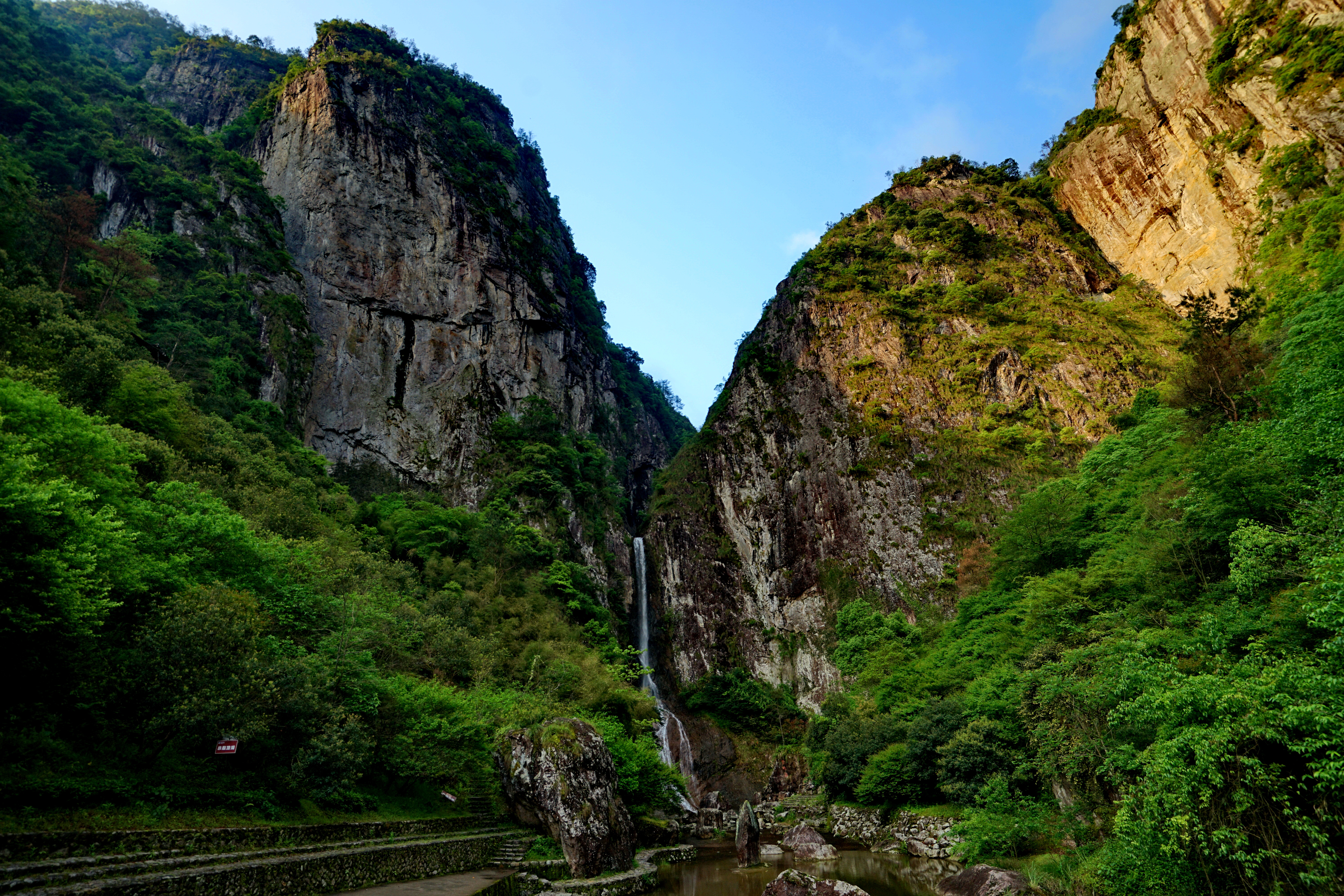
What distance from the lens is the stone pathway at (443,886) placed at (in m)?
11.6

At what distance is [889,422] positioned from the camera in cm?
4822

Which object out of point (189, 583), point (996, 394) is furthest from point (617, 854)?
point (996, 394)

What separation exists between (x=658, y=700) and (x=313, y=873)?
34261 millimetres

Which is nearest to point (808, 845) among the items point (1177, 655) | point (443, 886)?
point (443, 886)

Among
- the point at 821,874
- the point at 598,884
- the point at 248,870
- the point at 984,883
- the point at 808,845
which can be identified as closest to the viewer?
the point at 248,870

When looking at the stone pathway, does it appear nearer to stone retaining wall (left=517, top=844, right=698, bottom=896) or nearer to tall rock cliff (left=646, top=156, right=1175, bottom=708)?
stone retaining wall (left=517, top=844, right=698, bottom=896)

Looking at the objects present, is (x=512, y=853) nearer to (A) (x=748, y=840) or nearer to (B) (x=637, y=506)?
(A) (x=748, y=840)

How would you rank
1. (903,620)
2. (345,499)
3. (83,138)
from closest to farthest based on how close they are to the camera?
(345,499) < (903,620) < (83,138)

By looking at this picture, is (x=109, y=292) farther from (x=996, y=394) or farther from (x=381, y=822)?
(x=996, y=394)

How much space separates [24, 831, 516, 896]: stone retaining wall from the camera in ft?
25.3

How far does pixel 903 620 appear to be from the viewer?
121ft

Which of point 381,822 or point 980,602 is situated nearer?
point 381,822

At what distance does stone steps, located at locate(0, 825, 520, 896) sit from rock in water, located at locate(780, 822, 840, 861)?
11.2m

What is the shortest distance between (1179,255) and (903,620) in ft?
101
